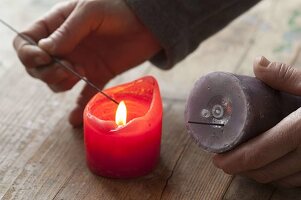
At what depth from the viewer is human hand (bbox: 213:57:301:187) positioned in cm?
74

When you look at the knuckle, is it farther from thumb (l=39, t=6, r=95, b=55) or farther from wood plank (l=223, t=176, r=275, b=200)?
thumb (l=39, t=6, r=95, b=55)

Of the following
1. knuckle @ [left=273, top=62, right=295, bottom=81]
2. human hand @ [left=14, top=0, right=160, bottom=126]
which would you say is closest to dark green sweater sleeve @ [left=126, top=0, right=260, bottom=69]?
human hand @ [left=14, top=0, right=160, bottom=126]

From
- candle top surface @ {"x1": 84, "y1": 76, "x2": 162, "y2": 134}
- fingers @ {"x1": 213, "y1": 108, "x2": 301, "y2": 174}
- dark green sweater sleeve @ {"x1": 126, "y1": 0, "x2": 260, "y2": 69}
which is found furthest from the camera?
dark green sweater sleeve @ {"x1": 126, "y1": 0, "x2": 260, "y2": 69}

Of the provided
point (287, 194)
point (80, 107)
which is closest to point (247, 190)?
point (287, 194)

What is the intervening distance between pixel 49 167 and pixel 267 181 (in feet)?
0.99

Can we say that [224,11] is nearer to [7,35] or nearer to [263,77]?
[263,77]

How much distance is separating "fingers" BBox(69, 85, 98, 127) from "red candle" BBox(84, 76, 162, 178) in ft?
0.30

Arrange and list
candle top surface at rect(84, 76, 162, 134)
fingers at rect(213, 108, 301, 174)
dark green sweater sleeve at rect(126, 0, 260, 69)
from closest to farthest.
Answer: fingers at rect(213, 108, 301, 174)
candle top surface at rect(84, 76, 162, 134)
dark green sweater sleeve at rect(126, 0, 260, 69)

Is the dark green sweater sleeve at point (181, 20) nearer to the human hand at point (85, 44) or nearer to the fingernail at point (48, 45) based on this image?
the human hand at point (85, 44)

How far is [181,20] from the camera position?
3.22ft

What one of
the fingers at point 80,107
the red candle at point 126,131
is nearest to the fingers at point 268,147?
the red candle at point 126,131

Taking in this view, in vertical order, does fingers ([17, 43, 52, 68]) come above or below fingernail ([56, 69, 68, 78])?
above

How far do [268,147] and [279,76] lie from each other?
10 centimetres

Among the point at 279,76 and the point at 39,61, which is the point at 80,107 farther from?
the point at 279,76
